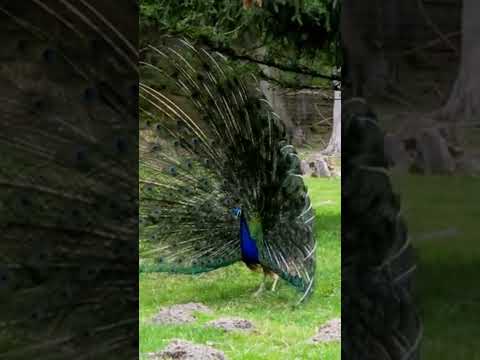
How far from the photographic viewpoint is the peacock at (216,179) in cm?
519

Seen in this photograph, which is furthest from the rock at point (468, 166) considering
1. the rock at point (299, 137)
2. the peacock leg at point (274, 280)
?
the rock at point (299, 137)

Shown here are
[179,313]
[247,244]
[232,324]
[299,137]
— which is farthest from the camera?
[299,137]

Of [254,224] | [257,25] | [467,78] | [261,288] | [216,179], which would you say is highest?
[257,25]

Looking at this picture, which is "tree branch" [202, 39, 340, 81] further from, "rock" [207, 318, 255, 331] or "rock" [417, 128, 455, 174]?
"rock" [417, 128, 455, 174]

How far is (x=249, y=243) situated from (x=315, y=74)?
4.46 feet

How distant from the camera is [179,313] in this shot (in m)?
5.49

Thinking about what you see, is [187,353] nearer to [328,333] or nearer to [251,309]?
[328,333]

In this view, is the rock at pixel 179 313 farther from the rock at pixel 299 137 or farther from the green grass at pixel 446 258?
the rock at pixel 299 137

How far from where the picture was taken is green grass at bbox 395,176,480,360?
1.95 meters

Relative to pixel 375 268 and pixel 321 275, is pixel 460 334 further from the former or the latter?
pixel 321 275

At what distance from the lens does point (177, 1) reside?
19.8 ft

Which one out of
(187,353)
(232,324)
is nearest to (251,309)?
(232,324)

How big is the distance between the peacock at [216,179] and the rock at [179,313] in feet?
0.85

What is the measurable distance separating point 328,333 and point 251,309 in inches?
33.4
